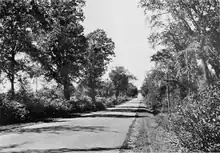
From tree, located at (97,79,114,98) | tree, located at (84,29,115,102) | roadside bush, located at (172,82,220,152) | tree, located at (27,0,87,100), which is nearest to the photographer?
roadside bush, located at (172,82,220,152)

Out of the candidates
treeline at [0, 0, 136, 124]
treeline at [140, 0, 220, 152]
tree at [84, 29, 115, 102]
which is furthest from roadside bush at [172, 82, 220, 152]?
tree at [84, 29, 115, 102]

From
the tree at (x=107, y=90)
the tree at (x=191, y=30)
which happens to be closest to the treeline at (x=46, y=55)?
the tree at (x=191, y=30)

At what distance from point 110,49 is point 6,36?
128 ft

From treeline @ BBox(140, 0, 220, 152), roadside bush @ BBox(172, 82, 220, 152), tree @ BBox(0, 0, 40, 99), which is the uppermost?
tree @ BBox(0, 0, 40, 99)

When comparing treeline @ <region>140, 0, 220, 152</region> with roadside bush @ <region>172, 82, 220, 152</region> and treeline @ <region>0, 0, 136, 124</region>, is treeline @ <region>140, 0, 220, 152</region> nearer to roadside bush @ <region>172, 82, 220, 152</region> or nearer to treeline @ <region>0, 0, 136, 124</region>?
roadside bush @ <region>172, 82, 220, 152</region>

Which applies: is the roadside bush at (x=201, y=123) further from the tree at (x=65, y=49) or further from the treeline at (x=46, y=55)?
the tree at (x=65, y=49)

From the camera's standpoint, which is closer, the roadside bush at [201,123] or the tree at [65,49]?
the roadside bush at [201,123]

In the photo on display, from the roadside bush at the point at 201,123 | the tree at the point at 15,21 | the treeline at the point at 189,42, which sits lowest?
the roadside bush at the point at 201,123

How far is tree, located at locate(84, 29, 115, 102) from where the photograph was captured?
62688mm

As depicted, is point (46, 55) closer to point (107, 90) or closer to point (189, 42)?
point (189, 42)

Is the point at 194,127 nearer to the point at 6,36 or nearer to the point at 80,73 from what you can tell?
the point at 6,36

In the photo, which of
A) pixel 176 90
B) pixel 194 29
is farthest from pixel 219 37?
pixel 176 90

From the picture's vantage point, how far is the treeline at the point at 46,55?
2469 centimetres

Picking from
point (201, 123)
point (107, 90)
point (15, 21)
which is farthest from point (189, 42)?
point (107, 90)
